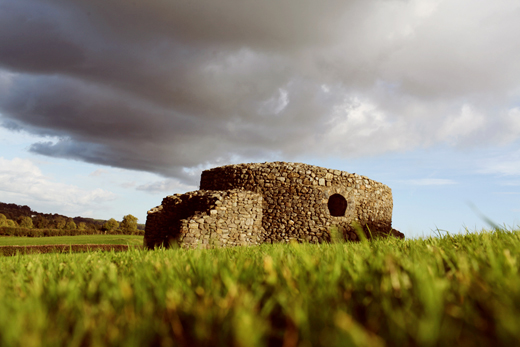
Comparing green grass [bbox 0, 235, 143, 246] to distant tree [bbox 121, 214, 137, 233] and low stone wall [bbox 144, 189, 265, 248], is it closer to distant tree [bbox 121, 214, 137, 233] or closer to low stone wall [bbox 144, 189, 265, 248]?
low stone wall [bbox 144, 189, 265, 248]

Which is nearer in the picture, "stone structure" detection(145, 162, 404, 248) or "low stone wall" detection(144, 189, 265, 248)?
"low stone wall" detection(144, 189, 265, 248)

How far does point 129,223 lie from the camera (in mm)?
32969

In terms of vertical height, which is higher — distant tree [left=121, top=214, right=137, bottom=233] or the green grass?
distant tree [left=121, top=214, right=137, bottom=233]

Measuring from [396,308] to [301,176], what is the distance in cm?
1328

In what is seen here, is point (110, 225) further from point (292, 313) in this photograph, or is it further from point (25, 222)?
point (292, 313)

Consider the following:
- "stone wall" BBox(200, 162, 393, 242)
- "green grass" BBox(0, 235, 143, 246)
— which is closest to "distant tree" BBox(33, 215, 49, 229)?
"green grass" BBox(0, 235, 143, 246)

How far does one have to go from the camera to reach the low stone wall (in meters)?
12.1

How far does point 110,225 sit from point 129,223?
260 cm

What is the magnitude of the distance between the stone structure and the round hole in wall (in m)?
0.05

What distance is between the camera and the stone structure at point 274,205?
13.6 metres

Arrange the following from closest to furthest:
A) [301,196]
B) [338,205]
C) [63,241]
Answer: [301,196]
[338,205]
[63,241]

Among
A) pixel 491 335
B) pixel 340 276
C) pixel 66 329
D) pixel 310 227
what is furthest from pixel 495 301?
pixel 310 227

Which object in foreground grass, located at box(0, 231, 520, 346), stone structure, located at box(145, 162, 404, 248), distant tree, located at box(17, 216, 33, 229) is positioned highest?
stone structure, located at box(145, 162, 404, 248)

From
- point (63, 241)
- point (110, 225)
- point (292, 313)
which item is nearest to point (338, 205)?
point (292, 313)
